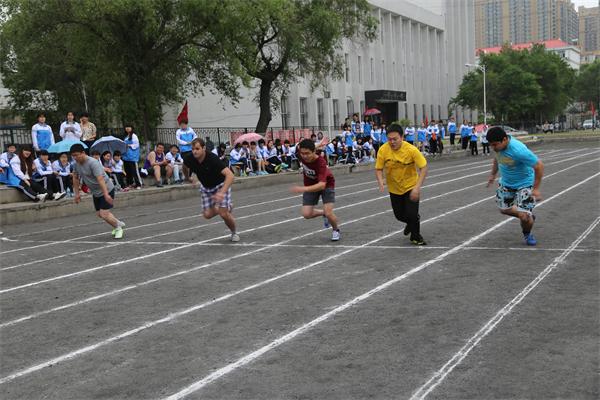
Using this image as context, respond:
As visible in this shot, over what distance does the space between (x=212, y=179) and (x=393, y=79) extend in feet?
232

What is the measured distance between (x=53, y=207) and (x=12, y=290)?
9.04 metres

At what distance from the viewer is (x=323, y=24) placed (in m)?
37.8

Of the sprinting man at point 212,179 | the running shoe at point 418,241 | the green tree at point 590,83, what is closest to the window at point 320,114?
the sprinting man at point 212,179

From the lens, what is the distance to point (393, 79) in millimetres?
79688

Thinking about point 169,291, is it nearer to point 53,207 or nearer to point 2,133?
point 53,207

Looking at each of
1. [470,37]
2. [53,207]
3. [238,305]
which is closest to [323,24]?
[53,207]

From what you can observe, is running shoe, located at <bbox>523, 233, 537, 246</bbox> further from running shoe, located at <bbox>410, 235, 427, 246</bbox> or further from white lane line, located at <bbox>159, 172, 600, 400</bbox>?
running shoe, located at <bbox>410, 235, 427, 246</bbox>

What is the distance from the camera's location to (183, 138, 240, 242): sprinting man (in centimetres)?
1091

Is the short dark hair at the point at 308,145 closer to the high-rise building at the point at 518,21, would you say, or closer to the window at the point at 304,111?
the window at the point at 304,111

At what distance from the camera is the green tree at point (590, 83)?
12344 centimetres

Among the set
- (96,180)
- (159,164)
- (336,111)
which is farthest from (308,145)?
(336,111)

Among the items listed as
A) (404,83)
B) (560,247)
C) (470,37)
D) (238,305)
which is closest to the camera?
(238,305)

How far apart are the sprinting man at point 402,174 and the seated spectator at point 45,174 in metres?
10.3

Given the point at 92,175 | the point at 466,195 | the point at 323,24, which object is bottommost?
the point at 466,195
